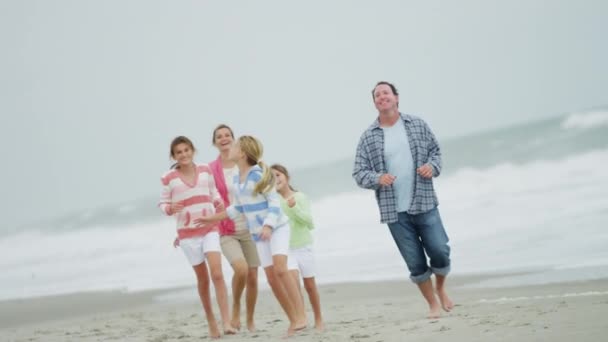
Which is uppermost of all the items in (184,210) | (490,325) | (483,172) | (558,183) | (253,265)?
(483,172)

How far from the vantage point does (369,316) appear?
7.29m

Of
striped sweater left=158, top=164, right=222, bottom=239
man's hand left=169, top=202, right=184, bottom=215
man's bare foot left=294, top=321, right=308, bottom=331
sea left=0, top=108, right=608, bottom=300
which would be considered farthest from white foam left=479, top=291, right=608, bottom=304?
man's hand left=169, top=202, right=184, bottom=215

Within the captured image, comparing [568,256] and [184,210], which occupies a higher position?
[184,210]

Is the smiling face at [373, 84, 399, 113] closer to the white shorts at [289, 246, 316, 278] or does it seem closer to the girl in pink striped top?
the white shorts at [289, 246, 316, 278]

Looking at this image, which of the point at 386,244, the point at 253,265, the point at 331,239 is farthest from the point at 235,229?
the point at 331,239

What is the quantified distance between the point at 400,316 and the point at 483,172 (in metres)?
21.5

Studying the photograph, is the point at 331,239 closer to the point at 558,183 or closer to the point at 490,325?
the point at 558,183

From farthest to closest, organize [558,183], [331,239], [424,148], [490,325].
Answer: [558,183] → [331,239] → [424,148] → [490,325]

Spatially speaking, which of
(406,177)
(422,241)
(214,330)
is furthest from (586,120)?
(214,330)

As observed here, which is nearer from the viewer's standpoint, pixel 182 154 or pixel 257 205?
pixel 257 205

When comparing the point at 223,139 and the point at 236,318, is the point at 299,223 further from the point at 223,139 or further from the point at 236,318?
the point at 236,318

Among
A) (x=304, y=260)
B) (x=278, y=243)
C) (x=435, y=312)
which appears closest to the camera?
(x=278, y=243)

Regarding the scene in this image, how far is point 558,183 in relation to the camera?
61.6ft

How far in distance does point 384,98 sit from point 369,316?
2.21 m
